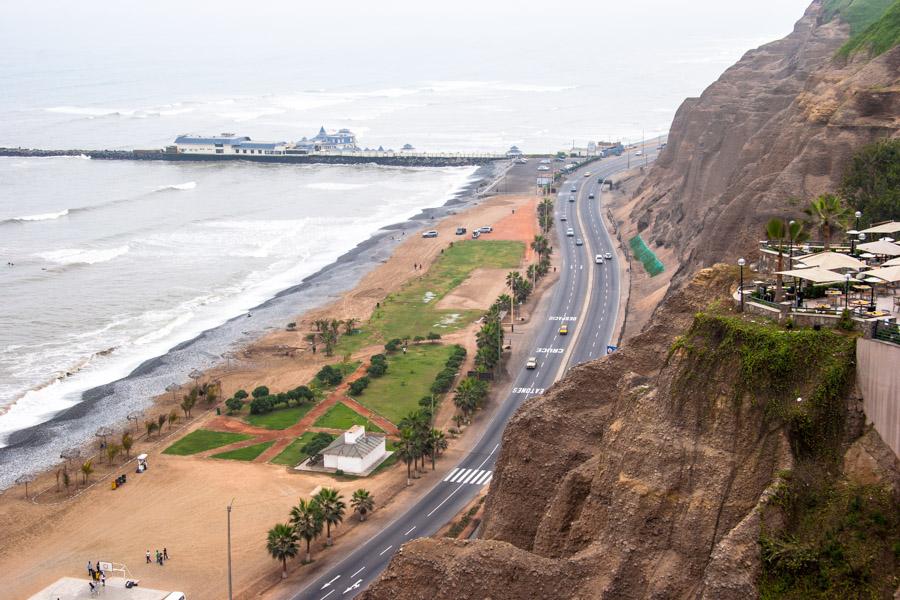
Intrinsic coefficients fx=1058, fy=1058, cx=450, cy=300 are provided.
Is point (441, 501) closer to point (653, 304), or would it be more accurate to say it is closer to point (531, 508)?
point (531, 508)

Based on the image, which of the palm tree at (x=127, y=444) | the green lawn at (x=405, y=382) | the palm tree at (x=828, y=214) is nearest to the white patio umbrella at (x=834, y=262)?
the palm tree at (x=828, y=214)

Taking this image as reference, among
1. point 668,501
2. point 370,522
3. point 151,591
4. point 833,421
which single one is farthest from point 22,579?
point 833,421

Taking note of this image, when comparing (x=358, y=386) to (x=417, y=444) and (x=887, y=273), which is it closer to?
(x=417, y=444)

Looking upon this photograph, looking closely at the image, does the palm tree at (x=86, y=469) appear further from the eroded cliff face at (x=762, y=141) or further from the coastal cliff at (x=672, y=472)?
the eroded cliff face at (x=762, y=141)

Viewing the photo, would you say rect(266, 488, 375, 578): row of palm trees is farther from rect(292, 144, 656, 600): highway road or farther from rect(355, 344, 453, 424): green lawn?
rect(355, 344, 453, 424): green lawn

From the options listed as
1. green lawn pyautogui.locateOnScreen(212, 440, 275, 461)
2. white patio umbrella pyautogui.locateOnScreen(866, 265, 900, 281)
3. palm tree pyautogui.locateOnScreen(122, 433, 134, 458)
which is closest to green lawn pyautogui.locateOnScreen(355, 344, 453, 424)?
green lawn pyautogui.locateOnScreen(212, 440, 275, 461)

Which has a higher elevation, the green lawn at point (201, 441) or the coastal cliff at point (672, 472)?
the coastal cliff at point (672, 472)
